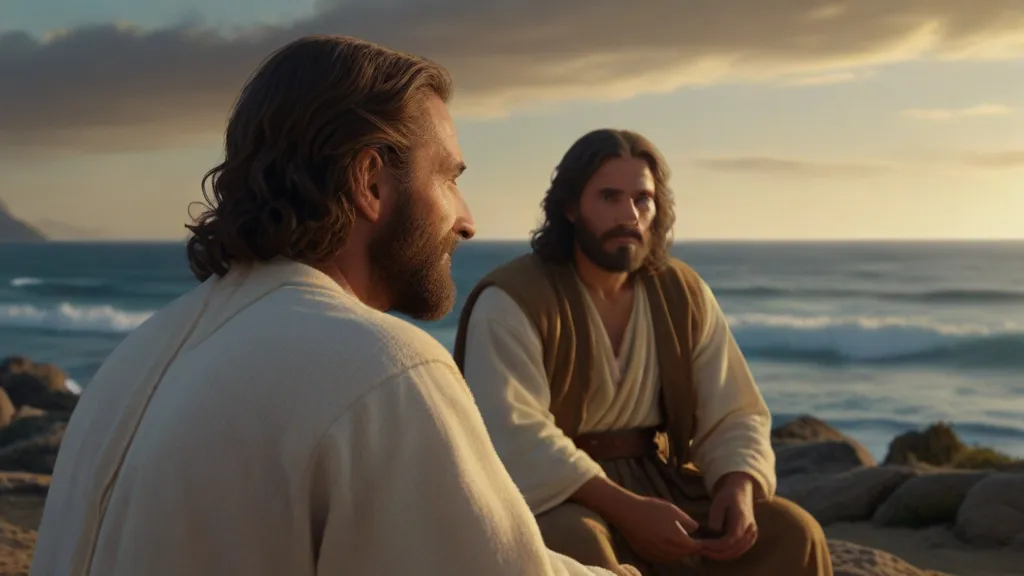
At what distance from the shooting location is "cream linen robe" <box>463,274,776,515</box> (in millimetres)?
3805

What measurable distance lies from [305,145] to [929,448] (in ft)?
32.6

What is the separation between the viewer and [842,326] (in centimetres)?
3259

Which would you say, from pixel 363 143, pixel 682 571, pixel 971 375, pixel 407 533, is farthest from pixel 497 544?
pixel 971 375

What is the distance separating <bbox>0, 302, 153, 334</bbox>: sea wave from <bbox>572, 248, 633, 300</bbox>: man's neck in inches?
1398

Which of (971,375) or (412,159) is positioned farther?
(971,375)

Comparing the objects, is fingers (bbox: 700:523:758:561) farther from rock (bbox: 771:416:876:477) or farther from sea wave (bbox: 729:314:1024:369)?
sea wave (bbox: 729:314:1024:369)

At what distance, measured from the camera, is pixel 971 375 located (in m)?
26.6

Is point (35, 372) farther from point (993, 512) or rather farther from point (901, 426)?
point (901, 426)

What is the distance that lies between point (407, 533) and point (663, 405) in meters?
2.80

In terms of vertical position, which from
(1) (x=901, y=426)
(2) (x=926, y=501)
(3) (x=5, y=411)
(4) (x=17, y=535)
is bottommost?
(1) (x=901, y=426)

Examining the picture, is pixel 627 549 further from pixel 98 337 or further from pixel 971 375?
pixel 98 337

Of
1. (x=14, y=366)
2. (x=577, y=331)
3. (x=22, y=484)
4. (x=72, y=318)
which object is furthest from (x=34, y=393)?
(x=72, y=318)

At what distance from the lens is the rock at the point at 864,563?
5062 mm

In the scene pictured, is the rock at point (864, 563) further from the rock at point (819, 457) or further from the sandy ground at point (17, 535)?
the rock at point (819, 457)
